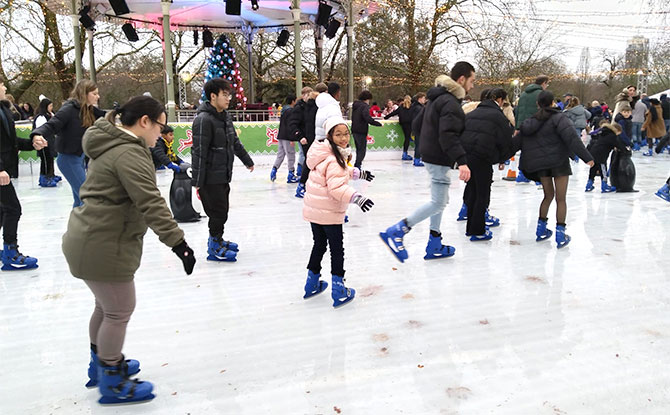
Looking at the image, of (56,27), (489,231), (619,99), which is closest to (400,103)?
(619,99)

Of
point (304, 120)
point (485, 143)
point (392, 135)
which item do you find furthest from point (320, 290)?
point (392, 135)

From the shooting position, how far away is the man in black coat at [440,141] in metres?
4.13

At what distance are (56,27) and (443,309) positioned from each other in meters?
21.0

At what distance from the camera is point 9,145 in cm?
418

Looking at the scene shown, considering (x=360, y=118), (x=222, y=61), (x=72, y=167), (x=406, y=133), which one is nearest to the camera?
(x=72, y=167)

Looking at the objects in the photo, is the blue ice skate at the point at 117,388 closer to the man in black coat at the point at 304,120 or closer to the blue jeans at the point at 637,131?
the man in black coat at the point at 304,120

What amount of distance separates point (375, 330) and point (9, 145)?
329cm

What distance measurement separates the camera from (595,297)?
3.61 m

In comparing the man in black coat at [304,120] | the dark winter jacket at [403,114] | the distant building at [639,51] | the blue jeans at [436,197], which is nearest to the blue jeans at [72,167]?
the man in black coat at [304,120]

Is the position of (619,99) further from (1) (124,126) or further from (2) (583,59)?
(2) (583,59)

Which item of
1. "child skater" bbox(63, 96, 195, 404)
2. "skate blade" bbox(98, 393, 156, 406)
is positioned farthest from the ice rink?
"child skater" bbox(63, 96, 195, 404)

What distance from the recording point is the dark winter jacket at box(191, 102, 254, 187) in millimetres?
4328

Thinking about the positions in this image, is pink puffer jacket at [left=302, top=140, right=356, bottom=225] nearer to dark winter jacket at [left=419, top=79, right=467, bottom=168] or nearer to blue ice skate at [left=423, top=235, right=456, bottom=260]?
dark winter jacket at [left=419, top=79, right=467, bottom=168]

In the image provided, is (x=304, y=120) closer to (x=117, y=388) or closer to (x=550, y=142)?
(x=550, y=142)
